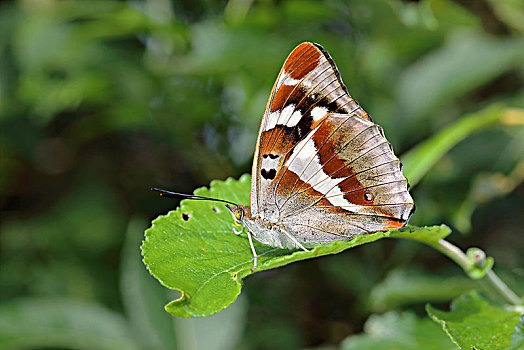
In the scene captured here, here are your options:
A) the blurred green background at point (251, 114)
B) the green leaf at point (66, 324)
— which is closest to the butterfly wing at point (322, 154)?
the blurred green background at point (251, 114)

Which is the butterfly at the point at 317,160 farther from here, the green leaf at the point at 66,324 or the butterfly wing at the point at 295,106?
the green leaf at the point at 66,324

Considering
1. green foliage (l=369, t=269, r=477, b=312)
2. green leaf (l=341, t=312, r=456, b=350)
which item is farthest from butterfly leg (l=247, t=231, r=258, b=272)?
green foliage (l=369, t=269, r=477, b=312)

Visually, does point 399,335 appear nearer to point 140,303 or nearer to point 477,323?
point 477,323

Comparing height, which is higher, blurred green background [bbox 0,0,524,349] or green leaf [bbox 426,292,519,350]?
blurred green background [bbox 0,0,524,349]

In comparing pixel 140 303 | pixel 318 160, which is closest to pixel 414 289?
pixel 318 160

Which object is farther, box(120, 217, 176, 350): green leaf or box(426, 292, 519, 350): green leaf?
box(120, 217, 176, 350): green leaf

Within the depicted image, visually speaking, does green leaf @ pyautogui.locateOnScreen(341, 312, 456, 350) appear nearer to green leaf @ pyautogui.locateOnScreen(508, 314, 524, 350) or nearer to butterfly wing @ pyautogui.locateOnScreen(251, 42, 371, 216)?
green leaf @ pyautogui.locateOnScreen(508, 314, 524, 350)

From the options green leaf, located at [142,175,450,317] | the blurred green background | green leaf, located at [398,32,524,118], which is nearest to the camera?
green leaf, located at [142,175,450,317]
